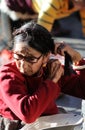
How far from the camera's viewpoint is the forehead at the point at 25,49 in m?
1.51

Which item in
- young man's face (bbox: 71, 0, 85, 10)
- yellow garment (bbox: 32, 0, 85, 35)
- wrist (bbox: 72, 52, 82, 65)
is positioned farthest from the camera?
young man's face (bbox: 71, 0, 85, 10)

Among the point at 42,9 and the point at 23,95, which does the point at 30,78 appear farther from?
the point at 42,9

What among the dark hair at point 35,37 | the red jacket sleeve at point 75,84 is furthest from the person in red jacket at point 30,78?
the red jacket sleeve at point 75,84

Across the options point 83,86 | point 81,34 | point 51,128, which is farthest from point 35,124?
point 81,34

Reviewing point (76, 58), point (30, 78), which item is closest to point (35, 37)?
point (30, 78)

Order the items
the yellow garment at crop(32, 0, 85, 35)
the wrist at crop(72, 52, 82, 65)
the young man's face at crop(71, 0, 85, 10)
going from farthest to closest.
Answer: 1. the young man's face at crop(71, 0, 85, 10)
2. the yellow garment at crop(32, 0, 85, 35)
3. the wrist at crop(72, 52, 82, 65)

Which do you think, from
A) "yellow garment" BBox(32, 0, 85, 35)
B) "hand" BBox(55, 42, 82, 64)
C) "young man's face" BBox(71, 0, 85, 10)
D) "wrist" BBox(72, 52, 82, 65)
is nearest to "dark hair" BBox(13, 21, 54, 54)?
"hand" BBox(55, 42, 82, 64)

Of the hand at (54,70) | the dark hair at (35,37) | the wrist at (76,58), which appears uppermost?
the dark hair at (35,37)

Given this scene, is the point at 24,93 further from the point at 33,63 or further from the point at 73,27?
the point at 73,27

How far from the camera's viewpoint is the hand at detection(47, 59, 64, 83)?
5.18ft

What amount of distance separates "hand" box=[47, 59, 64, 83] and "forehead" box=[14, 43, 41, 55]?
0.10m

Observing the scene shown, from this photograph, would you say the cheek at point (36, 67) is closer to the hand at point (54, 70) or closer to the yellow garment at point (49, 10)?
the hand at point (54, 70)

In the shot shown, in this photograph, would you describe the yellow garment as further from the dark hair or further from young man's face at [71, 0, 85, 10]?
the dark hair

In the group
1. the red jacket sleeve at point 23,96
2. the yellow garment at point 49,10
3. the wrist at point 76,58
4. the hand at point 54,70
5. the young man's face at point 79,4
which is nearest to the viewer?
the red jacket sleeve at point 23,96
